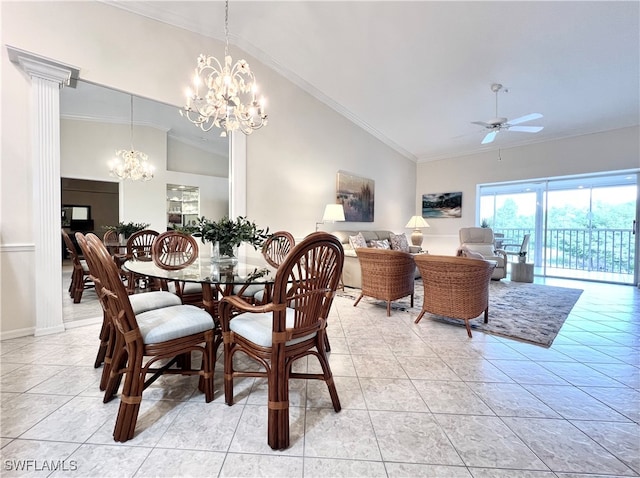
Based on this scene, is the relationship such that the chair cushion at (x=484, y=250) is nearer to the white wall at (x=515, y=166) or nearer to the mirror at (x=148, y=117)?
the white wall at (x=515, y=166)

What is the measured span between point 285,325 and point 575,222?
7.41 metres

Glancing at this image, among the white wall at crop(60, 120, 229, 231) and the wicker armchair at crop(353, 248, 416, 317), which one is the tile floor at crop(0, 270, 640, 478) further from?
the white wall at crop(60, 120, 229, 231)

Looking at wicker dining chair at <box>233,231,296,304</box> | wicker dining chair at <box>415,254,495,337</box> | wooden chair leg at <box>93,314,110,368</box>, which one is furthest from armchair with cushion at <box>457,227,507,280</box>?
wooden chair leg at <box>93,314,110,368</box>

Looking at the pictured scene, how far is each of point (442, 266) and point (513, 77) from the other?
311 centimetres

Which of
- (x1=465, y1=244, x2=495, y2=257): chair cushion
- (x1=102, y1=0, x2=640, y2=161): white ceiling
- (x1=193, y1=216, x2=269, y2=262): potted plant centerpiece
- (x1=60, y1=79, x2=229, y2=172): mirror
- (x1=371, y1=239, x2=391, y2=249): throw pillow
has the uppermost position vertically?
(x1=102, y1=0, x2=640, y2=161): white ceiling

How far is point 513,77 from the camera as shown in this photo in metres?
3.79

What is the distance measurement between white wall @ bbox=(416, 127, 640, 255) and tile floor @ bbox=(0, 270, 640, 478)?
4458mm

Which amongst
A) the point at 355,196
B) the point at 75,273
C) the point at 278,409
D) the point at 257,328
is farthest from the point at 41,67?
the point at 355,196

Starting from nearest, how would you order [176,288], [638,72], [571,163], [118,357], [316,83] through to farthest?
[118,357] → [176,288] → [638,72] → [316,83] → [571,163]

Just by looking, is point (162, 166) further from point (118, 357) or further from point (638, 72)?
point (638, 72)

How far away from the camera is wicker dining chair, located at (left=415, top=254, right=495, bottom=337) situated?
102 inches

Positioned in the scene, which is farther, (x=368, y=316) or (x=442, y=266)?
(x=368, y=316)

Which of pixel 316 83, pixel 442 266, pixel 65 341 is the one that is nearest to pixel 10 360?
pixel 65 341

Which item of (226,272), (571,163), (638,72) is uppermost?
(638,72)
